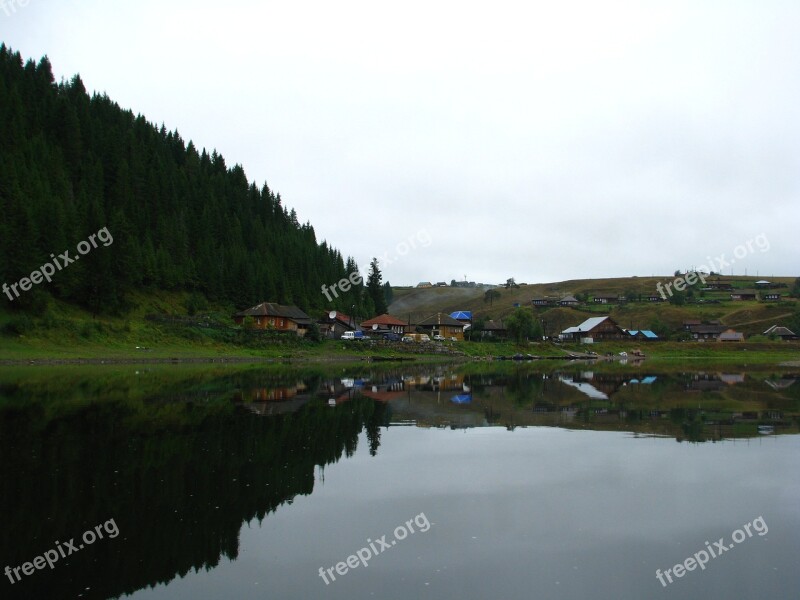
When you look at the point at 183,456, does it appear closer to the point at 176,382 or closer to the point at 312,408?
the point at 312,408

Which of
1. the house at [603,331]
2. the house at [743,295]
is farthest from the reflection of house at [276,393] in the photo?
the house at [743,295]

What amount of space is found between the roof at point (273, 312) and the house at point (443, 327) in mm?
43742

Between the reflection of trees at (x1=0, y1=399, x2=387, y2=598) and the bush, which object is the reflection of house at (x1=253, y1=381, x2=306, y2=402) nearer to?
the reflection of trees at (x1=0, y1=399, x2=387, y2=598)

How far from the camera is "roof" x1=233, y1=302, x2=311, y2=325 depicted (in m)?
91.7

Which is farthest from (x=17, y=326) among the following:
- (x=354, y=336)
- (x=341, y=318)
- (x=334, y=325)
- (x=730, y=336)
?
(x=730, y=336)

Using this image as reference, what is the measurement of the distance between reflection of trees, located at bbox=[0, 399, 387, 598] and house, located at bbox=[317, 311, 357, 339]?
77.6m

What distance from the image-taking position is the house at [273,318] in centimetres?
9150

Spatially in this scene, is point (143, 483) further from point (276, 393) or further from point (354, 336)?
point (354, 336)

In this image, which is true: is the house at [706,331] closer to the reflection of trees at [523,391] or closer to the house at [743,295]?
the house at [743,295]

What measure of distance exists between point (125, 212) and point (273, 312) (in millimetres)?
28568

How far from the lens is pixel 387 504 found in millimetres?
13320

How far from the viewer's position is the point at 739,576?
9.77 m

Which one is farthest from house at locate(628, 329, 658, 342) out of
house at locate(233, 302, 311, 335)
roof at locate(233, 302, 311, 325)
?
house at locate(233, 302, 311, 335)

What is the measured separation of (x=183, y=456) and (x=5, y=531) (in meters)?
6.23
